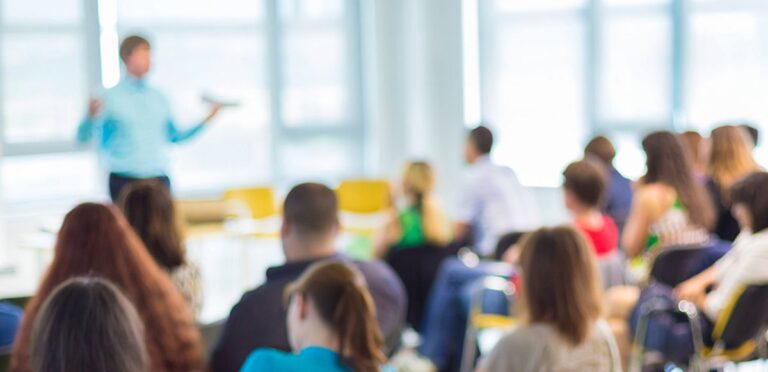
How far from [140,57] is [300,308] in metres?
4.43

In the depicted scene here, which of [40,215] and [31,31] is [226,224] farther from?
[31,31]

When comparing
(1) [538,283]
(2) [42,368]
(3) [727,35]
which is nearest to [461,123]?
(3) [727,35]

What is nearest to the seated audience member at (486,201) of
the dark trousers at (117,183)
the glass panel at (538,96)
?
the dark trousers at (117,183)

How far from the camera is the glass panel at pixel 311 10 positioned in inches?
393

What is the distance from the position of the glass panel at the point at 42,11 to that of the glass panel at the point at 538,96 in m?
3.67

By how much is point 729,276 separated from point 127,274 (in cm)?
245

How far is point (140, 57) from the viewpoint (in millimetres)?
6613

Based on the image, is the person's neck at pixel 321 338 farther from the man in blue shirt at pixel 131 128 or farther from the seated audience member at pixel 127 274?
the man in blue shirt at pixel 131 128

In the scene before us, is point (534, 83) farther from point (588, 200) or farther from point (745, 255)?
point (745, 255)

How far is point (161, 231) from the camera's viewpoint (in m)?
3.87

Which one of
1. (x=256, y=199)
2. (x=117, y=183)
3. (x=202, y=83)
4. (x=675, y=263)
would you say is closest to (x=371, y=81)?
(x=202, y=83)

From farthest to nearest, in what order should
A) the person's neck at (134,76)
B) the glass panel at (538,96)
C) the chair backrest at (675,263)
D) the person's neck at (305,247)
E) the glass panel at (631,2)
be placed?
1. the glass panel at (538,96)
2. the glass panel at (631,2)
3. the person's neck at (134,76)
4. the chair backrest at (675,263)
5. the person's neck at (305,247)

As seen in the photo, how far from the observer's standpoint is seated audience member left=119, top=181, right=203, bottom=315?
3871mm

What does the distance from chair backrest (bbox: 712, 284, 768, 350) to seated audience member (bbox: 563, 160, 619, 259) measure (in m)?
0.69
